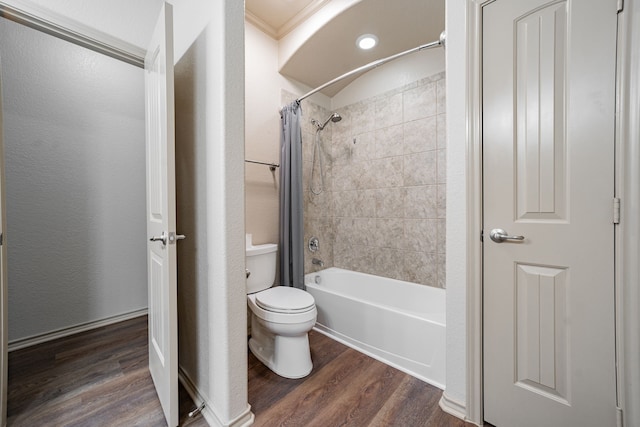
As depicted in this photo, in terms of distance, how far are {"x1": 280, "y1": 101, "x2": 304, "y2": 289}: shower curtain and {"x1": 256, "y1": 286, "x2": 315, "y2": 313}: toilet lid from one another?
14.2 inches

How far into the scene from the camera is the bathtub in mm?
1546

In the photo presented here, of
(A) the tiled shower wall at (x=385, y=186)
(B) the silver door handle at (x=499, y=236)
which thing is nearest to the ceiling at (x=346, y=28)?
(A) the tiled shower wall at (x=385, y=186)

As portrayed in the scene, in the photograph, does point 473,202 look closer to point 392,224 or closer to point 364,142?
point 392,224

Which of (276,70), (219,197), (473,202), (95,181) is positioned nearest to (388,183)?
(473,202)

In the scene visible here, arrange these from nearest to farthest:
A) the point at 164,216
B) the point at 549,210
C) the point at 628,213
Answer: the point at 628,213 → the point at 549,210 → the point at 164,216

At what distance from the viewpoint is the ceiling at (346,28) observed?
1.86 metres

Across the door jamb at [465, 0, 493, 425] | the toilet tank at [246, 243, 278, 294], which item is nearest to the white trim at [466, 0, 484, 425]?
the door jamb at [465, 0, 493, 425]

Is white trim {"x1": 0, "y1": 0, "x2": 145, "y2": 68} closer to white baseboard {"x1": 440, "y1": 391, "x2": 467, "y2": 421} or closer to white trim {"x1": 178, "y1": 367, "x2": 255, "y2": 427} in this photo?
white trim {"x1": 178, "y1": 367, "x2": 255, "y2": 427}

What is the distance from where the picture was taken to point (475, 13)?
45.8 inches

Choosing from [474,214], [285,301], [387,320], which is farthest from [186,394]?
[474,214]

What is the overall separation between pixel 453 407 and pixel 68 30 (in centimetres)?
273

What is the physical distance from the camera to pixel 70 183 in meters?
2.12

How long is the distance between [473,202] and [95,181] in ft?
9.48

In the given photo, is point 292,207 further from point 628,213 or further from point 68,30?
point 628,213
